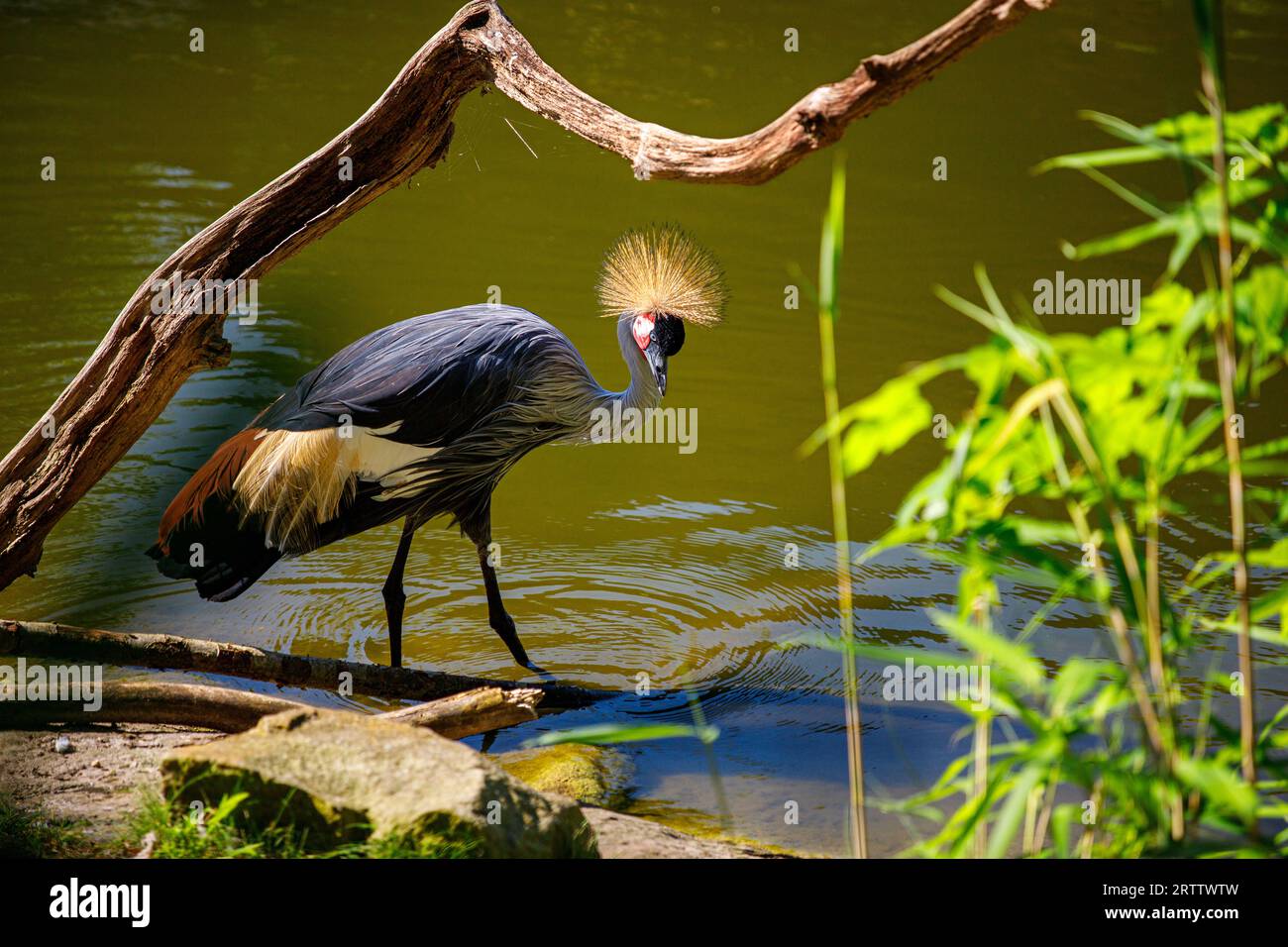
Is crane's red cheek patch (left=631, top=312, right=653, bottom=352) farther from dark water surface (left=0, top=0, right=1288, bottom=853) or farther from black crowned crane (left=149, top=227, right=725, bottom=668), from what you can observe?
dark water surface (left=0, top=0, right=1288, bottom=853)

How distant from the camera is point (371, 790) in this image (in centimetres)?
305

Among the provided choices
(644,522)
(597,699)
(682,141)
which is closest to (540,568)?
(644,522)

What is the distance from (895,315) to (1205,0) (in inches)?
251

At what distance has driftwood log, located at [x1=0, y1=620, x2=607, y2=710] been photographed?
399cm

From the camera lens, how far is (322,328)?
794 cm

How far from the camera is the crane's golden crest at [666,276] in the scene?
5105 millimetres

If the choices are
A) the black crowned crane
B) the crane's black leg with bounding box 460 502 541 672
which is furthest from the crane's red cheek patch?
the crane's black leg with bounding box 460 502 541 672

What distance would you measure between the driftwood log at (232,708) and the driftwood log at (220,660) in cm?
15

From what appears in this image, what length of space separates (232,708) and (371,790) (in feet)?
3.18

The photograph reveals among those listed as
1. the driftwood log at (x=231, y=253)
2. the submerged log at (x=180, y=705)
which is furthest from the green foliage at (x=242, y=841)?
the driftwood log at (x=231, y=253)

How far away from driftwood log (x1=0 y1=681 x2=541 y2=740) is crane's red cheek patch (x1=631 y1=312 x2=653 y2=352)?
172cm

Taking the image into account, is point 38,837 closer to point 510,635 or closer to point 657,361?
point 510,635

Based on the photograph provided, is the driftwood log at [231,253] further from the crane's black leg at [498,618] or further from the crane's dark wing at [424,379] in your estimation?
the crane's black leg at [498,618]
